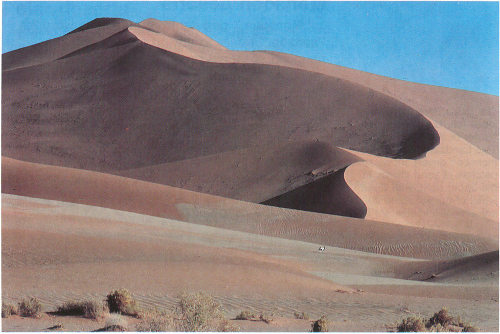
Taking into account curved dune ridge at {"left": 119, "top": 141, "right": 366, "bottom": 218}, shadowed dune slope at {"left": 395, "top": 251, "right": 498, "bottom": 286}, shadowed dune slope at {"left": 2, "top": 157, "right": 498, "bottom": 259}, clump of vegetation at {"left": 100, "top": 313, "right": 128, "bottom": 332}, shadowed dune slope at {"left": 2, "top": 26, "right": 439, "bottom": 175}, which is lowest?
clump of vegetation at {"left": 100, "top": 313, "right": 128, "bottom": 332}

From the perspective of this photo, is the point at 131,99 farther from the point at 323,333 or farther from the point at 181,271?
the point at 323,333

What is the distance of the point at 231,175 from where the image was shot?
156 feet

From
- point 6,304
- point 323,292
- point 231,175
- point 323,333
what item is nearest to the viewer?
point 323,333

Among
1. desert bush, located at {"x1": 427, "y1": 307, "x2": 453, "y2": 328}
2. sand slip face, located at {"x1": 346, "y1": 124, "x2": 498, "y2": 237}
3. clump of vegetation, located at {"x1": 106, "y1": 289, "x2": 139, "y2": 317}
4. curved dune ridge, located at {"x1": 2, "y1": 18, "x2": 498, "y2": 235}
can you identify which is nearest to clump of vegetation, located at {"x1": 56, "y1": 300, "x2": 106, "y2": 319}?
clump of vegetation, located at {"x1": 106, "y1": 289, "x2": 139, "y2": 317}

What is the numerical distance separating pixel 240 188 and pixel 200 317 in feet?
118

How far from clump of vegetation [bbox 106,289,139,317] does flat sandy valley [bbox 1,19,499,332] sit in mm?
719

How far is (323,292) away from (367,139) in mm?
39955

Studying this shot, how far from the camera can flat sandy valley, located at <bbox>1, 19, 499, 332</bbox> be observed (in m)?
14.3

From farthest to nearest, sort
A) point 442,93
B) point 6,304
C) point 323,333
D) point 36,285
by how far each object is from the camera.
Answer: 1. point 442,93
2. point 36,285
3. point 6,304
4. point 323,333

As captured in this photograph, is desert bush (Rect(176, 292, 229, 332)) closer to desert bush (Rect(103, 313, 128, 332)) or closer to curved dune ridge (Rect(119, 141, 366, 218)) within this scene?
desert bush (Rect(103, 313, 128, 332))

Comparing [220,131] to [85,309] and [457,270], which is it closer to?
[457,270]

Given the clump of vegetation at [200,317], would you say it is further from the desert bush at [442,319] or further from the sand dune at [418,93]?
the sand dune at [418,93]

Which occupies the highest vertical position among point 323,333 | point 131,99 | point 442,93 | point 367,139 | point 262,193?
point 442,93

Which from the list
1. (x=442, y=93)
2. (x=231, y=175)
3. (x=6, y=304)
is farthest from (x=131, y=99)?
(x=6, y=304)
